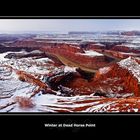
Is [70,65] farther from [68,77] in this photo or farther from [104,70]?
[104,70]

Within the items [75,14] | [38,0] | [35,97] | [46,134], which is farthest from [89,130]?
[38,0]

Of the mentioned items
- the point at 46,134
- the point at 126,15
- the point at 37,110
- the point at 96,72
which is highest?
the point at 126,15

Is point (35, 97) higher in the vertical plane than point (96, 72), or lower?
lower

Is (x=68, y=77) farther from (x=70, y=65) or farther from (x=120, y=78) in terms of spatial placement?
(x=120, y=78)

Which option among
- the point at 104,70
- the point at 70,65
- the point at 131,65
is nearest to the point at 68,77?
the point at 70,65

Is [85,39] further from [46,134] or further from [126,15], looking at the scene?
[46,134]
